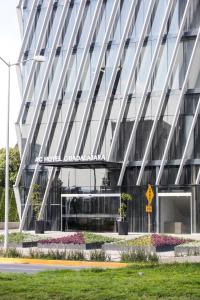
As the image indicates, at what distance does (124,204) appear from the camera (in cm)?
5097

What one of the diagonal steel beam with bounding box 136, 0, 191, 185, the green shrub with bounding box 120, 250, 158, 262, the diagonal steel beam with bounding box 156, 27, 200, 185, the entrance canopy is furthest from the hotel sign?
the green shrub with bounding box 120, 250, 158, 262

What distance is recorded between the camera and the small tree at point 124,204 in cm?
5038

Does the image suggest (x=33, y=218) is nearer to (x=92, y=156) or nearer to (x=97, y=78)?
(x=92, y=156)

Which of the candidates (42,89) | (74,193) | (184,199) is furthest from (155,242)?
(42,89)

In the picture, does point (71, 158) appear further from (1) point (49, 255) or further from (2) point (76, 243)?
(1) point (49, 255)

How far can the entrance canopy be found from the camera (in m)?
50.0

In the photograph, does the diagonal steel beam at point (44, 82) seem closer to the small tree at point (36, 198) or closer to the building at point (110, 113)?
the building at point (110, 113)

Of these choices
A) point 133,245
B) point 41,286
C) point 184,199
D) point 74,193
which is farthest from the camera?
→ point 74,193

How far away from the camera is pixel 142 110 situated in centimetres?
5153

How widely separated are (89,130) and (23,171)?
22.7ft

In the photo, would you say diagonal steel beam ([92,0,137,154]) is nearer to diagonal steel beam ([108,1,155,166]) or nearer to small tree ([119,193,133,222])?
diagonal steel beam ([108,1,155,166])

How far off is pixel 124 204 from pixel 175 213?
3684 mm

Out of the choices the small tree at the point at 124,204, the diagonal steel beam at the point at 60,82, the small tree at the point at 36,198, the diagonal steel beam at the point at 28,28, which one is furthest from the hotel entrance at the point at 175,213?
the diagonal steel beam at the point at 28,28

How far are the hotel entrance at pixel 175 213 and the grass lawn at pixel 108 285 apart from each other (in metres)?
30.0
